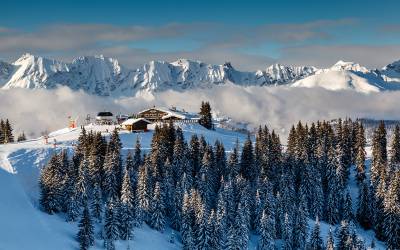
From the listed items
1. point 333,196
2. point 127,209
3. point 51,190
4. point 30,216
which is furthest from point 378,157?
point 30,216

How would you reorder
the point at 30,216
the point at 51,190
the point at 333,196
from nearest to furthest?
the point at 30,216, the point at 51,190, the point at 333,196

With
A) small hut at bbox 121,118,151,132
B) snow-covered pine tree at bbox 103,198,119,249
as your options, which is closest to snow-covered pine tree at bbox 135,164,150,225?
snow-covered pine tree at bbox 103,198,119,249

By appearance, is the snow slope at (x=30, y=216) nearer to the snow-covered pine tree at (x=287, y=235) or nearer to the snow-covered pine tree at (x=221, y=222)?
the snow-covered pine tree at (x=221, y=222)

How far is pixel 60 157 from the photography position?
107m

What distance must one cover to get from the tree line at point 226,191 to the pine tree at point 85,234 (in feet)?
0.53

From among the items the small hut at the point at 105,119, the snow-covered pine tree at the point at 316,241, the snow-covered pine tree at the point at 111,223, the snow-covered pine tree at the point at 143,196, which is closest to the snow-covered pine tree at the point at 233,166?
the snow-covered pine tree at the point at 143,196

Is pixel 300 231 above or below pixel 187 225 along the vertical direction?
below

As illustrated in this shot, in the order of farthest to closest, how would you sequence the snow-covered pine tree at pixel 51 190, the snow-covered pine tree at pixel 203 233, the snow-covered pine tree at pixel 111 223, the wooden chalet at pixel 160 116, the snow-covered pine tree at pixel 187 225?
the wooden chalet at pixel 160 116
the snow-covered pine tree at pixel 187 225
the snow-covered pine tree at pixel 203 233
the snow-covered pine tree at pixel 51 190
the snow-covered pine tree at pixel 111 223

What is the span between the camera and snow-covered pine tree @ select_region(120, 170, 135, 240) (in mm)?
96125

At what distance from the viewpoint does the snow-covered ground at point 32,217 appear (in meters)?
85.6

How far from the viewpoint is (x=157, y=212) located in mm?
105875

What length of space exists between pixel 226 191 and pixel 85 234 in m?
35.1

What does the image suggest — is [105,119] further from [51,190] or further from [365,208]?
[365,208]

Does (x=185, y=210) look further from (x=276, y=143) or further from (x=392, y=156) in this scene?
(x=392, y=156)
